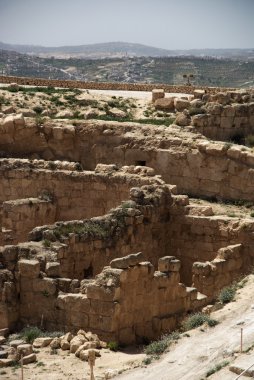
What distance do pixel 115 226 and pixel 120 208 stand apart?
938 mm


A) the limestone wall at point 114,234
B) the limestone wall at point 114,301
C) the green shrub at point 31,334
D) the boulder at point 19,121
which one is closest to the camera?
the green shrub at point 31,334

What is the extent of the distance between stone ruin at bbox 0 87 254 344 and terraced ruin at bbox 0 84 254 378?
1.2 inches

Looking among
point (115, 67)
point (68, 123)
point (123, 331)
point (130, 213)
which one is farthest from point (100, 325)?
point (115, 67)

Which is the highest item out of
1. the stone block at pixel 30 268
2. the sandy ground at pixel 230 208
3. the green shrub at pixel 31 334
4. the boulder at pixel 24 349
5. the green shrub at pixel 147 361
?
the stone block at pixel 30 268

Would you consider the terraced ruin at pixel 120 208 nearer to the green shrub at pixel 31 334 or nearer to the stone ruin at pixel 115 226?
the stone ruin at pixel 115 226

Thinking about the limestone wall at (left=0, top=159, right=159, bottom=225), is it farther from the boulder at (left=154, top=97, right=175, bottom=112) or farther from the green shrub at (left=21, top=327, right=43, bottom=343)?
the green shrub at (left=21, top=327, right=43, bottom=343)

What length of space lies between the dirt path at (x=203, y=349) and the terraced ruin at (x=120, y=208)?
196cm

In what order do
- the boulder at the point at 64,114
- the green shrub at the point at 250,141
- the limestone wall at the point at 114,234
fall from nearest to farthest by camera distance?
the limestone wall at the point at 114,234 → the green shrub at the point at 250,141 → the boulder at the point at 64,114

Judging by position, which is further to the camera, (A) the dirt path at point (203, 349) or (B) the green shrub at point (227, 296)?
(B) the green shrub at point (227, 296)

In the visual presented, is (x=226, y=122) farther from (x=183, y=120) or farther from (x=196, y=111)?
(x=183, y=120)

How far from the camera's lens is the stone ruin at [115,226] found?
1808 cm

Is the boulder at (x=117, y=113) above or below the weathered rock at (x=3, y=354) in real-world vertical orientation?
above

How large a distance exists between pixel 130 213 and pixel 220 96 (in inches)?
350

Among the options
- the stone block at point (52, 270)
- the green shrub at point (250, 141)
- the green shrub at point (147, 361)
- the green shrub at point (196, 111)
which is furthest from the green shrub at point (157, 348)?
the green shrub at point (196, 111)
